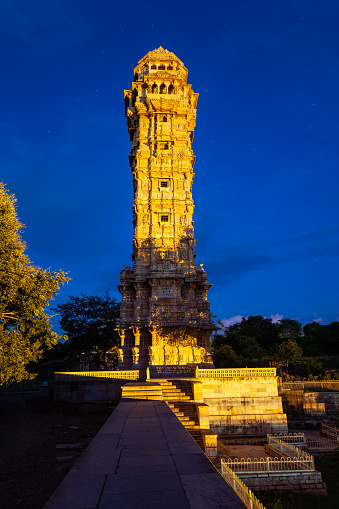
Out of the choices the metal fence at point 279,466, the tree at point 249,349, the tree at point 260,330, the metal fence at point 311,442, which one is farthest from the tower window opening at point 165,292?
the tree at point 260,330

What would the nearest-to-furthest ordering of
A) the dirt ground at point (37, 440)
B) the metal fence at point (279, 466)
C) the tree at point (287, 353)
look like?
the dirt ground at point (37, 440) < the metal fence at point (279, 466) < the tree at point (287, 353)

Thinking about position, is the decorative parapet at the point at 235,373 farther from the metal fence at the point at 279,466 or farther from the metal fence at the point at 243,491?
the metal fence at the point at 243,491

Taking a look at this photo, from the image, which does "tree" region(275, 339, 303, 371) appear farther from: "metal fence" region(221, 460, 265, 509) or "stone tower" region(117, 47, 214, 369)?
"metal fence" region(221, 460, 265, 509)

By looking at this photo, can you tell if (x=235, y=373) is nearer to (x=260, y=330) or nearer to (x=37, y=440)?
(x=37, y=440)

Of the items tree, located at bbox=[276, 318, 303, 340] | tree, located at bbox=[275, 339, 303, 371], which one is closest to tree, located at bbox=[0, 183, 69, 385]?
tree, located at bbox=[275, 339, 303, 371]

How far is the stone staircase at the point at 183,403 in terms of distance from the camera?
16.3 m

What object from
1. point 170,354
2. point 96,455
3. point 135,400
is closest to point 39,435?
point 135,400

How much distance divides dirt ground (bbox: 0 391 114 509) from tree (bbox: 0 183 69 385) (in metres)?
3.05

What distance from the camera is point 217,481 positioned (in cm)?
453

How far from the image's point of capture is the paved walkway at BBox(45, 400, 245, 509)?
3.94 metres

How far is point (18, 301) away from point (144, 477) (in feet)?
50.2

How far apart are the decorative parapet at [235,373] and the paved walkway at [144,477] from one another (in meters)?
16.6

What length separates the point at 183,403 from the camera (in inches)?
718

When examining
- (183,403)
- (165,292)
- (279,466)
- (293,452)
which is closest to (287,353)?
(165,292)
